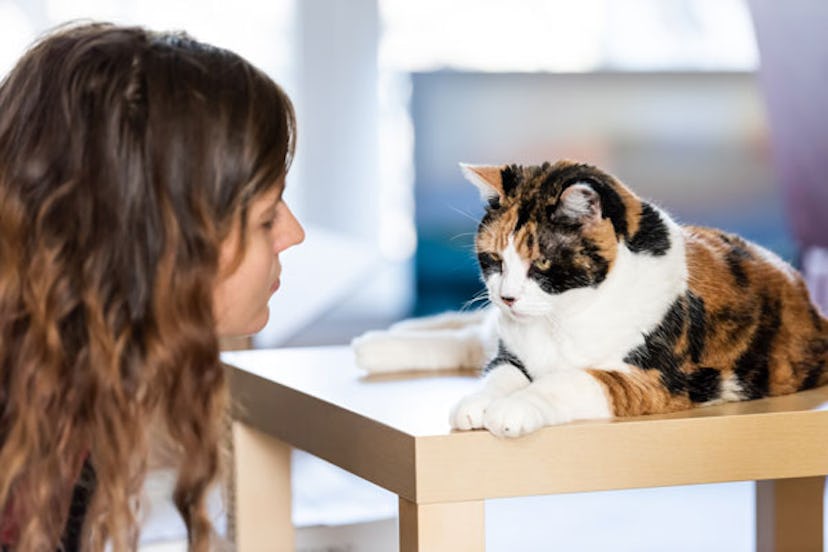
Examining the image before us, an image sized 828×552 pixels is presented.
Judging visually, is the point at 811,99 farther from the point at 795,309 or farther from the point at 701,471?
the point at 701,471

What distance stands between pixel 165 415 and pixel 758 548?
34.1 inches

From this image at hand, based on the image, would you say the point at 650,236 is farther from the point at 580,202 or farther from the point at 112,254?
the point at 112,254

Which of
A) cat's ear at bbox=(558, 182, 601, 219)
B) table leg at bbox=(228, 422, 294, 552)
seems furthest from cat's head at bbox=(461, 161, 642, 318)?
table leg at bbox=(228, 422, 294, 552)

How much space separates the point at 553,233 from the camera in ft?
3.33

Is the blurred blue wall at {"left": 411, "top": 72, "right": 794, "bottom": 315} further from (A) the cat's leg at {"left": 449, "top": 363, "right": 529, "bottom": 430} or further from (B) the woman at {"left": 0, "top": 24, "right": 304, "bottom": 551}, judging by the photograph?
(B) the woman at {"left": 0, "top": 24, "right": 304, "bottom": 551}

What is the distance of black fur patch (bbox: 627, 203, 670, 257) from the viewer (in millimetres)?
1044

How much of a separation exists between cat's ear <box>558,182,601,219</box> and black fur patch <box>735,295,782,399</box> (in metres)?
0.20

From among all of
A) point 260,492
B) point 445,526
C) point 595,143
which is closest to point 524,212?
point 445,526

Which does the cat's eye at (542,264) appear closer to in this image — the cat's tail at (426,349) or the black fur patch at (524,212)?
the black fur patch at (524,212)

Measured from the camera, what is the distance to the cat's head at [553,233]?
1.01 m

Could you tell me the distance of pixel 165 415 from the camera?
89cm

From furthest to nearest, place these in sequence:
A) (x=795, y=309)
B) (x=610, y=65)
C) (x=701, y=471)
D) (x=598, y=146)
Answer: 1. (x=610, y=65)
2. (x=598, y=146)
3. (x=795, y=309)
4. (x=701, y=471)

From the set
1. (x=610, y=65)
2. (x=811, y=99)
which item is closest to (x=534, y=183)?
(x=811, y=99)

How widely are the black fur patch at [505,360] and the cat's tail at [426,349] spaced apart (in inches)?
5.3
